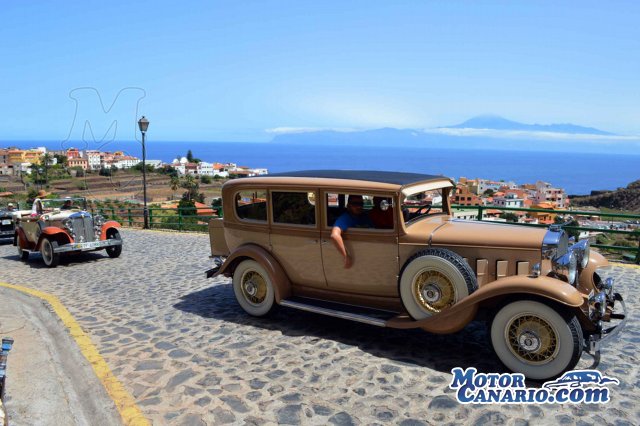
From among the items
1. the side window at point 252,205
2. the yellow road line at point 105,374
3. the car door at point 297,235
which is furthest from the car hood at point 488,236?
the yellow road line at point 105,374

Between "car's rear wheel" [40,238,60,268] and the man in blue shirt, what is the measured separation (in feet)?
27.9

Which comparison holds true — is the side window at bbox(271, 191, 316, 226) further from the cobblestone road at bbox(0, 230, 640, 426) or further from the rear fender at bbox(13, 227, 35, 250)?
the rear fender at bbox(13, 227, 35, 250)

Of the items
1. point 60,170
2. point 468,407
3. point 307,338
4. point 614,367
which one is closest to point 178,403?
point 307,338

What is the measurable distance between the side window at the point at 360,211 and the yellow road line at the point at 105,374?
9.45 ft

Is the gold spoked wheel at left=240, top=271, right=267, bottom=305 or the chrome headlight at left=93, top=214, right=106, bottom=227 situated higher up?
the chrome headlight at left=93, top=214, right=106, bottom=227

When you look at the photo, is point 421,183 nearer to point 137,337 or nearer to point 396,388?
point 396,388

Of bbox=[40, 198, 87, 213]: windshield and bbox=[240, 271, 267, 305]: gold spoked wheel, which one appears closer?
bbox=[240, 271, 267, 305]: gold spoked wheel

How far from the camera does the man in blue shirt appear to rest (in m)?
5.57

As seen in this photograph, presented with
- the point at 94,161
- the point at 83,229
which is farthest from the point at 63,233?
the point at 94,161

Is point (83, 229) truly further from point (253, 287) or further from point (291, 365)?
point (291, 365)

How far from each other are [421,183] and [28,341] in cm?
A: 526

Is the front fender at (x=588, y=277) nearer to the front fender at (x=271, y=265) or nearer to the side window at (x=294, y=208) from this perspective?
the side window at (x=294, y=208)

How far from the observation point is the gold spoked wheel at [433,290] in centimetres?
492

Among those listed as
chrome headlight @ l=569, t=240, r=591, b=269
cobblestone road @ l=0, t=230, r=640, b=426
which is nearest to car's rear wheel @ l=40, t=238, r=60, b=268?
cobblestone road @ l=0, t=230, r=640, b=426
